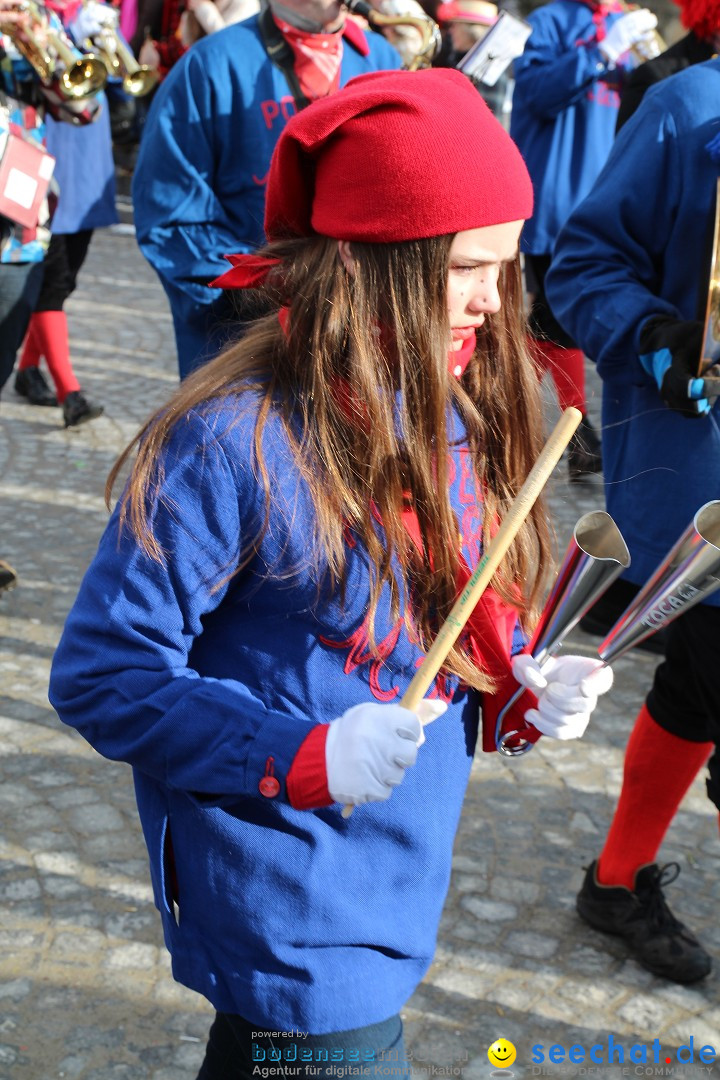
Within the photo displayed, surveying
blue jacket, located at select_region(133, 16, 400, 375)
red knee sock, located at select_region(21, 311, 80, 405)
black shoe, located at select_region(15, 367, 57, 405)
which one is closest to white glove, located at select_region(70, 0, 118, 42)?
red knee sock, located at select_region(21, 311, 80, 405)

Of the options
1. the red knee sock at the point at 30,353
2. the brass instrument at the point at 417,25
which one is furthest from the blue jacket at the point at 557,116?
the red knee sock at the point at 30,353

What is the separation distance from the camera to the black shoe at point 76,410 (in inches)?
233

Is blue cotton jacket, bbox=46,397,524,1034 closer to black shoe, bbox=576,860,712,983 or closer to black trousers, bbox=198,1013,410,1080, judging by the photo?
black trousers, bbox=198,1013,410,1080

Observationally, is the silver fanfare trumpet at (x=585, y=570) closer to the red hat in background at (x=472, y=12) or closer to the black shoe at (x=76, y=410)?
the black shoe at (x=76, y=410)

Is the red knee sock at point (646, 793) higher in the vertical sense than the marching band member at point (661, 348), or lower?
lower

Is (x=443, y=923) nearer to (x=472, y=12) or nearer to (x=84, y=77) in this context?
(x=84, y=77)

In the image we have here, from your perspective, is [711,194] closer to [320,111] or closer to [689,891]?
[320,111]

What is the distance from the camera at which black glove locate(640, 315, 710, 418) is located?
7.36 ft

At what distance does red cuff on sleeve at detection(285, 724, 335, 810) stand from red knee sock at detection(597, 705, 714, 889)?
1.50 metres

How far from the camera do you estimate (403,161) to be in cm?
151

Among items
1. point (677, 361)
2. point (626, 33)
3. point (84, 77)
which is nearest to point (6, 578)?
point (84, 77)

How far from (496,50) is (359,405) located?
4240mm

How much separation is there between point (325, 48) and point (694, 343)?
1681 millimetres

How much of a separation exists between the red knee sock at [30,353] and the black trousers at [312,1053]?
15.7ft
